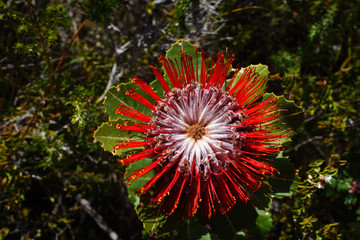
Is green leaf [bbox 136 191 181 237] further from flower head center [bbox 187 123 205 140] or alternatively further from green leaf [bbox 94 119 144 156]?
flower head center [bbox 187 123 205 140]

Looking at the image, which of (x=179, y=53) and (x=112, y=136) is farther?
(x=179, y=53)

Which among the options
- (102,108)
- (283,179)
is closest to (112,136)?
(102,108)

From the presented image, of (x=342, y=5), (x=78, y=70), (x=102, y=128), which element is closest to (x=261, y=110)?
(x=102, y=128)

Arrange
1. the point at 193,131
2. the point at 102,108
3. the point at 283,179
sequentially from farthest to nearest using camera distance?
1. the point at 102,108
2. the point at 283,179
3. the point at 193,131

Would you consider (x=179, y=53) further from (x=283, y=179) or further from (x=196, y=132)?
(x=283, y=179)

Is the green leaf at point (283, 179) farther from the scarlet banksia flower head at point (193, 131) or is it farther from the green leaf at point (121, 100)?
the green leaf at point (121, 100)

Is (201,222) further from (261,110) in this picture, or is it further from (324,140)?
(324,140)
